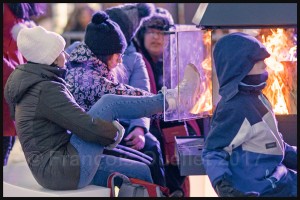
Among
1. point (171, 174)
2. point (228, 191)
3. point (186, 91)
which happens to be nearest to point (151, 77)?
point (171, 174)

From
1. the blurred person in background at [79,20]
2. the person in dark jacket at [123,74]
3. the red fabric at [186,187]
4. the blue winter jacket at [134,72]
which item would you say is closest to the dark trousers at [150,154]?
the person in dark jacket at [123,74]

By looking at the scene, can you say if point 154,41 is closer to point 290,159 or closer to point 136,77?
point 136,77

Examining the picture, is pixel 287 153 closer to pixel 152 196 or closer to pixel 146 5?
pixel 152 196

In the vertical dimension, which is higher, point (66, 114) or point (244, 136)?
point (66, 114)

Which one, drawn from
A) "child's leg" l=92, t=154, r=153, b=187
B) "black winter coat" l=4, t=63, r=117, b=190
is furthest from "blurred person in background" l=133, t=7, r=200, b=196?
"black winter coat" l=4, t=63, r=117, b=190

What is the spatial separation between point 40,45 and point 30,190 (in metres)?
0.77

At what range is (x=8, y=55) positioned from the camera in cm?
616

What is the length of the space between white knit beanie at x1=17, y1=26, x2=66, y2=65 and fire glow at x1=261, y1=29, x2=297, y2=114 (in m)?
1.32

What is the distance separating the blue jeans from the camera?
4.60m

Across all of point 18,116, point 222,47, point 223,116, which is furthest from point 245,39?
point 18,116

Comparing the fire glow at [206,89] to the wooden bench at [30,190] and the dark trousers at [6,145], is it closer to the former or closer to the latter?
the wooden bench at [30,190]

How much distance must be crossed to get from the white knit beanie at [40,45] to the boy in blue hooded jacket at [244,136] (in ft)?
2.86

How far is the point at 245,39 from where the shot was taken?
4559 millimetres

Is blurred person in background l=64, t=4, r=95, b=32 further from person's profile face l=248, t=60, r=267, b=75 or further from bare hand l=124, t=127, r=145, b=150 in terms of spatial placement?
person's profile face l=248, t=60, r=267, b=75
